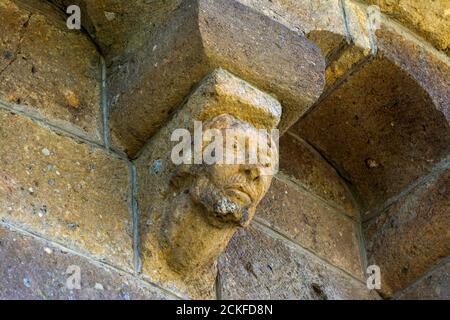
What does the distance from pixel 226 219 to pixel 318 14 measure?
0.69m

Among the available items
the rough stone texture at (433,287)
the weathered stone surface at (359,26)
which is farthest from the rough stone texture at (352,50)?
the rough stone texture at (433,287)

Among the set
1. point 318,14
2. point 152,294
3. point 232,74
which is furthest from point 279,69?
point 152,294

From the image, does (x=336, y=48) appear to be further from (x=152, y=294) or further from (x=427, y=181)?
(x=152, y=294)

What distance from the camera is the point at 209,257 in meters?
2.59

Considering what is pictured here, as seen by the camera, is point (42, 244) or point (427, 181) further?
point (427, 181)

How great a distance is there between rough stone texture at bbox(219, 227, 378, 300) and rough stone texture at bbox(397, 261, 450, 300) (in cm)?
12

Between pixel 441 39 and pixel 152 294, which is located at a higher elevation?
pixel 441 39

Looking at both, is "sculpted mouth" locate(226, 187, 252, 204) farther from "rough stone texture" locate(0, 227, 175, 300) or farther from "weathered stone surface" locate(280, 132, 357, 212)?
"weathered stone surface" locate(280, 132, 357, 212)

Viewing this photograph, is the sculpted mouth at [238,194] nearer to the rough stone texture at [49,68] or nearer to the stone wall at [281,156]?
the stone wall at [281,156]

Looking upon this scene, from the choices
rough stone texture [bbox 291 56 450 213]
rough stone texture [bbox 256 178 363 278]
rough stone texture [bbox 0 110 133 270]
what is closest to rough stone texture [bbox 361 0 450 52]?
rough stone texture [bbox 291 56 450 213]

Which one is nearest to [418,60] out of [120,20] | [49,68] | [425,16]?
[425,16]

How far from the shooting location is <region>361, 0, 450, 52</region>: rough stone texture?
Result: 10.2ft

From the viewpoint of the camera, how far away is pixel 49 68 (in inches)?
108

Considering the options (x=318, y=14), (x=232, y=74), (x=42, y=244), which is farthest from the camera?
(x=318, y=14)
